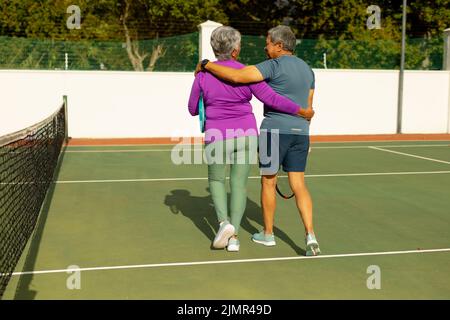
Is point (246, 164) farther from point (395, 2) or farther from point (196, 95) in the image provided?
point (395, 2)

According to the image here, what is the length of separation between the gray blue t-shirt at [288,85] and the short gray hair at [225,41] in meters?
0.27

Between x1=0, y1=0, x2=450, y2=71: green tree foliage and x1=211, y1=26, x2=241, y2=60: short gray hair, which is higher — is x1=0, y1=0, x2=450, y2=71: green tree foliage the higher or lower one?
the higher one

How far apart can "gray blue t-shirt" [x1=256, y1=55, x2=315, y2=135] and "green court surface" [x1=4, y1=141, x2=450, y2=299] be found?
1.12 m

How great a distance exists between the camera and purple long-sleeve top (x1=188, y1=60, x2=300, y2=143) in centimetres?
512

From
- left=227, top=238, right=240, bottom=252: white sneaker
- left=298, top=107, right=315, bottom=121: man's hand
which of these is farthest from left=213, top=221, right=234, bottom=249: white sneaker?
left=298, top=107, right=315, bottom=121: man's hand

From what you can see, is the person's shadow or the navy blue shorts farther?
the person's shadow

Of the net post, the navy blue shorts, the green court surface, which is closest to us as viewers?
the green court surface

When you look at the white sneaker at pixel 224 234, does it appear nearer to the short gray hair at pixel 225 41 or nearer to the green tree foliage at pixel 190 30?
the short gray hair at pixel 225 41

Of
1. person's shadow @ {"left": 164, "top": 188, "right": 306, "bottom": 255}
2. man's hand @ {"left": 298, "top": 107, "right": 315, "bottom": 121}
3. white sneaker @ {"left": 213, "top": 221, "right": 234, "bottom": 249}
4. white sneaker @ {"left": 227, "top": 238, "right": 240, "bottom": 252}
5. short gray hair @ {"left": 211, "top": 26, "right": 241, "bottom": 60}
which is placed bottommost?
person's shadow @ {"left": 164, "top": 188, "right": 306, "bottom": 255}

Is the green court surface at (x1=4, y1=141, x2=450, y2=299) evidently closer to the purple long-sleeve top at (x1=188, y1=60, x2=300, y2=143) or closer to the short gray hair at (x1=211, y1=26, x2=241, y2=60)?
the purple long-sleeve top at (x1=188, y1=60, x2=300, y2=143)

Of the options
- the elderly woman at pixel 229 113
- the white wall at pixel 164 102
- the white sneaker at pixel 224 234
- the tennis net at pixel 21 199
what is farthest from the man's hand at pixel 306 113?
the white wall at pixel 164 102
